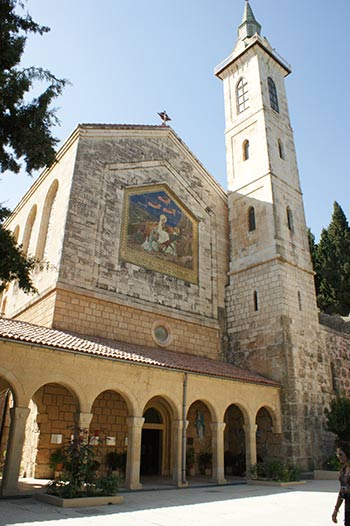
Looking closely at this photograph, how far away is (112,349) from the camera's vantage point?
548 inches

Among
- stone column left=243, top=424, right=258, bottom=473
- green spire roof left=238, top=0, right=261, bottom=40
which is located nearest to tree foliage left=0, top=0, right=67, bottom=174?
stone column left=243, top=424, right=258, bottom=473

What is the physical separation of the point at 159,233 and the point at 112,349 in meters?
7.48

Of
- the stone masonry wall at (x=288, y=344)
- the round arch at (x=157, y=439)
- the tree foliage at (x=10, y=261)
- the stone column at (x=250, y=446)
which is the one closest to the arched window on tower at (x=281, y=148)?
the stone masonry wall at (x=288, y=344)

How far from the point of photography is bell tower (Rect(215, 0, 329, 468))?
1784 centimetres

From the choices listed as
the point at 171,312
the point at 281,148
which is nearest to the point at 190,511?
the point at 171,312

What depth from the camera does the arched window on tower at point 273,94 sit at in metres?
24.9

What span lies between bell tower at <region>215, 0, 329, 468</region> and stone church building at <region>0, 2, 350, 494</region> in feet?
0.26

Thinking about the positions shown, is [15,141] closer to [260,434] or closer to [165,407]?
[165,407]

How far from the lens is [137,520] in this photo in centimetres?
793

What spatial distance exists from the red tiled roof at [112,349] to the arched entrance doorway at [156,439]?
7.32 ft

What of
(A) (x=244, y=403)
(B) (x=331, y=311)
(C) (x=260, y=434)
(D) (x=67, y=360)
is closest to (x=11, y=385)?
(D) (x=67, y=360)

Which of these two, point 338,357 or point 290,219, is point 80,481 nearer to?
point 338,357

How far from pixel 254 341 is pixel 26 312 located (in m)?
→ 10.2

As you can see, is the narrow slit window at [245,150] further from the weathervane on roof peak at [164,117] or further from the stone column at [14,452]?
the stone column at [14,452]
